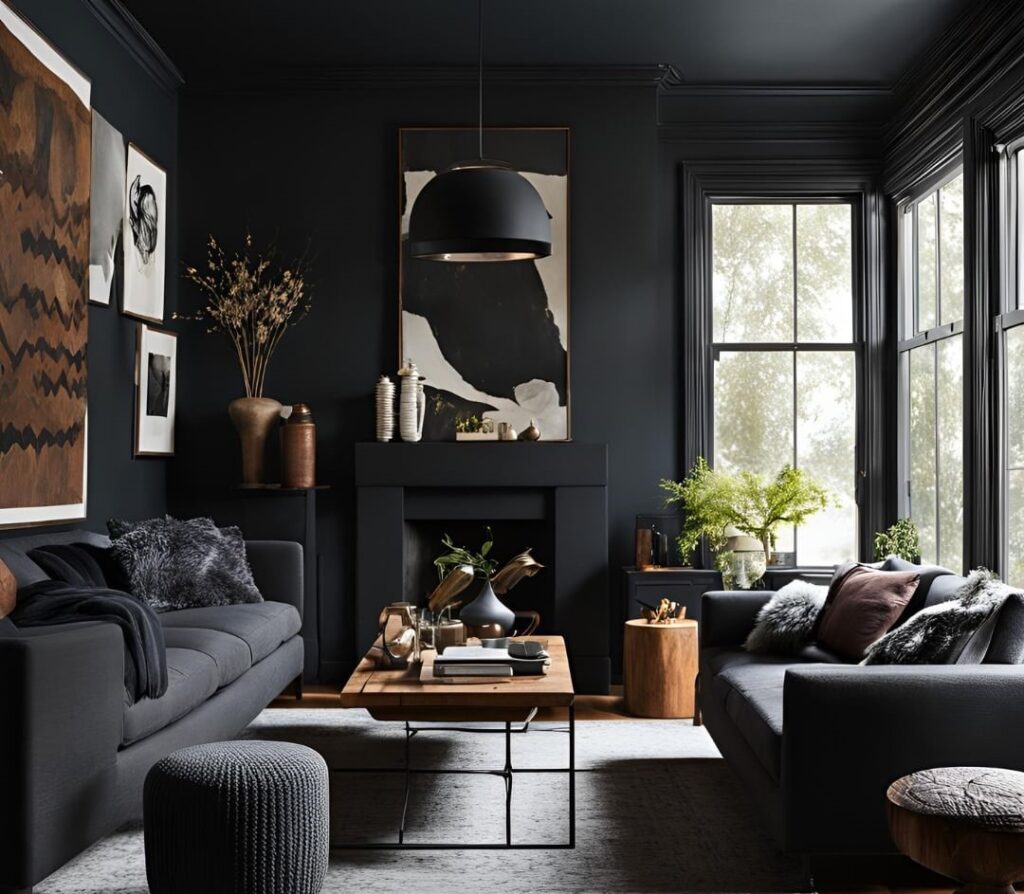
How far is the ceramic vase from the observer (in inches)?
181

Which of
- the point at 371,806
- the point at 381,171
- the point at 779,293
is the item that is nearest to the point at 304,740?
the point at 371,806

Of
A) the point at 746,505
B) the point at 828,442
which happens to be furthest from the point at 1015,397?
the point at 828,442

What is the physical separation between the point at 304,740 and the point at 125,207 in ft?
8.99

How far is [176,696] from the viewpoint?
12.5 ft

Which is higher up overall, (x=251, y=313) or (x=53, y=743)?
(x=251, y=313)

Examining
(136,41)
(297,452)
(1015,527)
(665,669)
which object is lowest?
(665,669)

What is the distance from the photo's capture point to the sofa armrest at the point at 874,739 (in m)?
3.13

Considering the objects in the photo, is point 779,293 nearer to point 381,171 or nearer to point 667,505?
point 667,505

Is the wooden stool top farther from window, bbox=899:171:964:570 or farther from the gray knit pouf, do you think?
window, bbox=899:171:964:570

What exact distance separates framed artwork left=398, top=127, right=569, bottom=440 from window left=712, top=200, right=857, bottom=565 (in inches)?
39.2

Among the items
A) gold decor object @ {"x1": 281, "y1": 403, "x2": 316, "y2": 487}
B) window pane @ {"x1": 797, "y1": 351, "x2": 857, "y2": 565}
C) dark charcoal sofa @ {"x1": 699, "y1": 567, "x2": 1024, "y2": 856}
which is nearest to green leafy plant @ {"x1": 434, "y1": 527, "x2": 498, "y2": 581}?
gold decor object @ {"x1": 281, "y1": 403, "x2": 316, "y2": 487}

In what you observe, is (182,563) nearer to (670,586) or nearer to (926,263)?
(670,586)

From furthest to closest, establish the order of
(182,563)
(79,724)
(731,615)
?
1. (182,563)
2. (731,615)
3. (79,724)

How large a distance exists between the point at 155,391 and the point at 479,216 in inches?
110
